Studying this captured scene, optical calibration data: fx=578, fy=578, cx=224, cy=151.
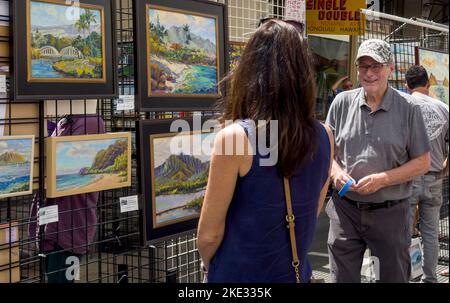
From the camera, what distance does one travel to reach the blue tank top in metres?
2.01

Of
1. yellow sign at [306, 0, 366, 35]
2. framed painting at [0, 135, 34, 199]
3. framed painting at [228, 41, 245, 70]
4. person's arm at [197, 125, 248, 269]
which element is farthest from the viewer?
yellow sign at [306, 0, 366, 35]

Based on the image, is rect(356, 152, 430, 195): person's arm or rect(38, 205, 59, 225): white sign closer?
rect(38, 205, 59, 225): white sign

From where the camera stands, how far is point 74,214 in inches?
122

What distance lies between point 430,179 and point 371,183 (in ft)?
6.97

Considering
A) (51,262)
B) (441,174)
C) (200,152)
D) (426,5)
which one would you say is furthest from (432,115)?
(51,262)

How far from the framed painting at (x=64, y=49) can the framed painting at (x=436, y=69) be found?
12.3ft

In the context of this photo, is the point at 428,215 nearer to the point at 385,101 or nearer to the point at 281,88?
the point at 385,101

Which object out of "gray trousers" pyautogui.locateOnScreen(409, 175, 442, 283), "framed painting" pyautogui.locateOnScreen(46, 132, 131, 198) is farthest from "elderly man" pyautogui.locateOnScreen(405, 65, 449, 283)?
"framed painting" pyautogui.locateOnScreen(46, 132, 131, 198)

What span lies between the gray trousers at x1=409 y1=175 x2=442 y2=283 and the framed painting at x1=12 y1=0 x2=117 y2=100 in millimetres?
3075

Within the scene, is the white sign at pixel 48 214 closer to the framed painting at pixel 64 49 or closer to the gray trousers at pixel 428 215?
the framed painting at pixel 64 49

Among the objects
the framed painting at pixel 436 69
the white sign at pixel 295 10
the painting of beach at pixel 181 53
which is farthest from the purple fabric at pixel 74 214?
Answer: the framed painting at pixel 436 69

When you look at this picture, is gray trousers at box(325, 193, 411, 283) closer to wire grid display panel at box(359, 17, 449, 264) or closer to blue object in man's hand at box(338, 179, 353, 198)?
blue object in man's hand at box(338, 179, 353, 198)

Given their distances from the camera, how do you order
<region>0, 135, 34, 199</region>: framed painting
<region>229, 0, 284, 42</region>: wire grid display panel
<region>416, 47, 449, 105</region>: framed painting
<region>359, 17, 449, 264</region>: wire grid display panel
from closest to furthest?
<region>0, 135, 34, 199</region>: framed painting, <region>229, 0, 284, 42</region>: wire grid display panel, <region>359, 17, 449, 264</region>: wire grid display panel, <region>416, 47, 449, 105</region>: framed painting

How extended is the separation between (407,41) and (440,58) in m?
0.71
